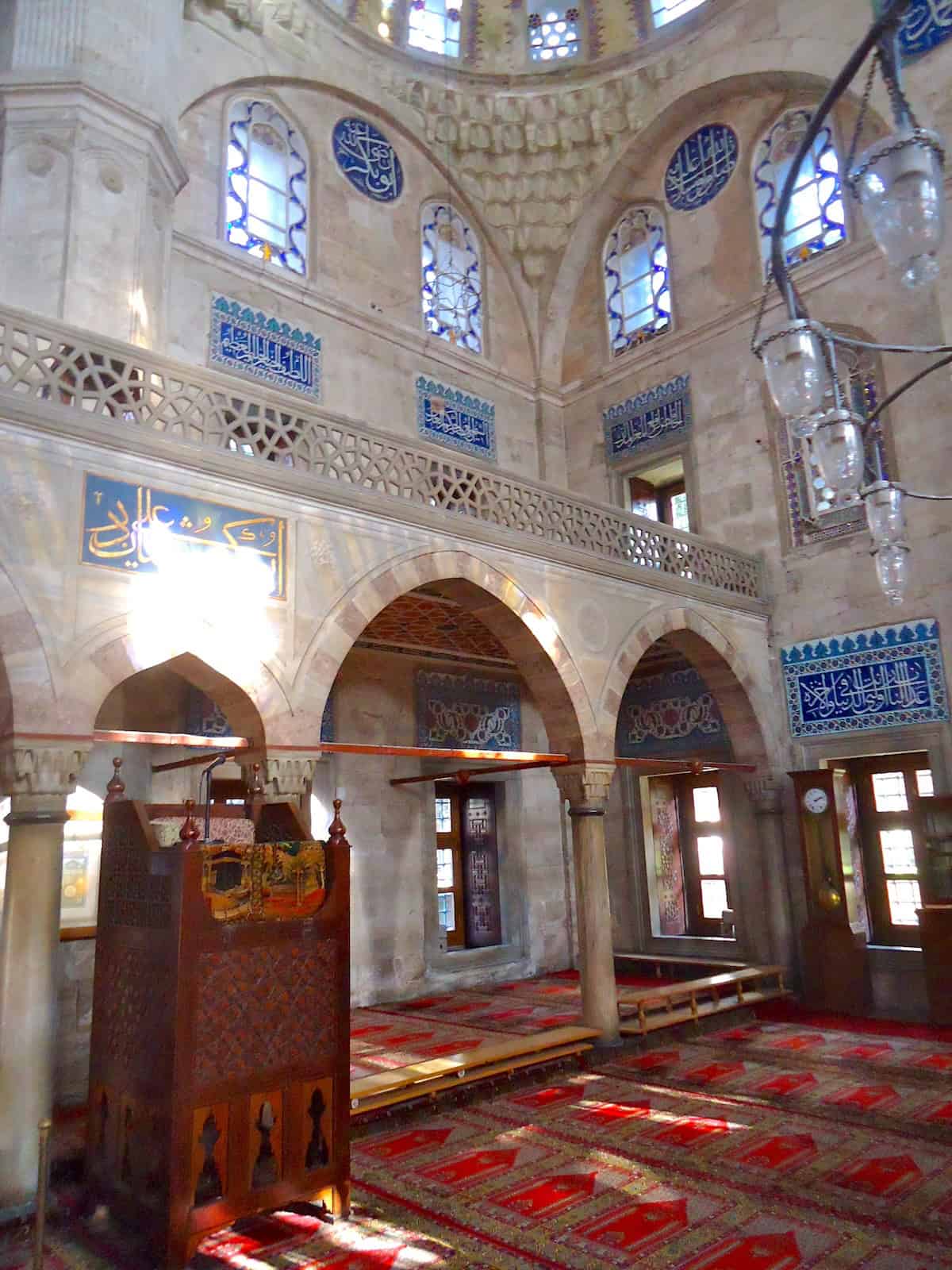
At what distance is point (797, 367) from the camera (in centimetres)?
322

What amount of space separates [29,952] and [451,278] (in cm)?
833

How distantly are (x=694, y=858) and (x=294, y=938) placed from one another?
6.61m

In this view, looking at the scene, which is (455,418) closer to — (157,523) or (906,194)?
(157,523)

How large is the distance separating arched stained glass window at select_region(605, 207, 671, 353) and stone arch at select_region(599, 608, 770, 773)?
380cm

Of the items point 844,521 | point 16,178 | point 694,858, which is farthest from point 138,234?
point 694,858

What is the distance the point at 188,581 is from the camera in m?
4.66

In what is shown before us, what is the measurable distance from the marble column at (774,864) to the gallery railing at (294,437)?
1.96m

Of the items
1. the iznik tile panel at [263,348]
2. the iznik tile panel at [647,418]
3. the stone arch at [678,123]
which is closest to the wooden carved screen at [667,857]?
the iznik tile panel at [647,418]

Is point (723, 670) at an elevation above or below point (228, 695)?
above

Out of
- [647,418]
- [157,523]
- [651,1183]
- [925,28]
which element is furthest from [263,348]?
[651,1183]

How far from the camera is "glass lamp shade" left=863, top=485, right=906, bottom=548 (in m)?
4.52

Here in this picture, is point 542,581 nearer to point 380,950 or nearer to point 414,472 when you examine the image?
point 414,472

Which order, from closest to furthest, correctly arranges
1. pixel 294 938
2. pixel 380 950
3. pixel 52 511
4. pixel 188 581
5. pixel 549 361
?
pixel 294 938 → pixel 52 511 → pixel 188 581 → pixel 380 950 → pixel 549 361

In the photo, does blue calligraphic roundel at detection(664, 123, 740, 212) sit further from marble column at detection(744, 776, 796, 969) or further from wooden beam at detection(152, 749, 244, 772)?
wooden beam at detection(152, 749, 244, 772)
